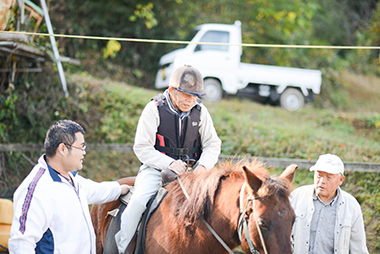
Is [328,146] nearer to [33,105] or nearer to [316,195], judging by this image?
[316,195]

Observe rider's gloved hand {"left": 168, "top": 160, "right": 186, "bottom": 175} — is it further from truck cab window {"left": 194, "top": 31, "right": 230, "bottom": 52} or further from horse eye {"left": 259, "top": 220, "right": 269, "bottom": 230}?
truck cab window {"left": 194, "top": 31, "right": 230, "bottom": 52}

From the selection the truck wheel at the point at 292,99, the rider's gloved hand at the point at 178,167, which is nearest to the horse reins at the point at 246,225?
the rider's gloved hand at the point at 178,167

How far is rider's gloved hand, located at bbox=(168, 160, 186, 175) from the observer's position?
3148 millimetres

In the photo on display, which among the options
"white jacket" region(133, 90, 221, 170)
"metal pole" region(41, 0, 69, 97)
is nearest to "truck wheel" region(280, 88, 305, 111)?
"metal pole" region(41, 0, 69, 97)

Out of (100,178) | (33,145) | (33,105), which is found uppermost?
(33,105)

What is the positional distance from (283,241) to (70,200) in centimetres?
154

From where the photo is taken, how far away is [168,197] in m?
3.01

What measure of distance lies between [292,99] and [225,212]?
35.6 ft

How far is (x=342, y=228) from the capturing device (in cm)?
337

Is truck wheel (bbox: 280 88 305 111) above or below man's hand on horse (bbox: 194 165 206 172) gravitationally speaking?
above

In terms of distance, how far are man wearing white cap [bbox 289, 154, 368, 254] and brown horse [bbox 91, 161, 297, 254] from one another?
1.01 meters

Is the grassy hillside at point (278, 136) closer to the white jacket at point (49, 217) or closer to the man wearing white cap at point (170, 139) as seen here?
→ the man wearing white cap at point (170, 139)

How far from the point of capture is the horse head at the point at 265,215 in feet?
7.43

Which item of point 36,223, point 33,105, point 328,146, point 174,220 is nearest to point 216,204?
point 174,220
